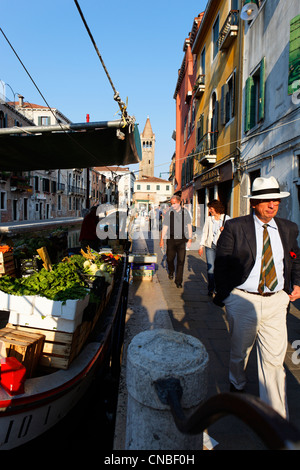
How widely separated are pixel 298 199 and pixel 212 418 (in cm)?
695

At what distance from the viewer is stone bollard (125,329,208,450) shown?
→ 5.11 feet

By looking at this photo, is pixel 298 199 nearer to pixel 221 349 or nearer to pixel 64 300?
pixel 221 349

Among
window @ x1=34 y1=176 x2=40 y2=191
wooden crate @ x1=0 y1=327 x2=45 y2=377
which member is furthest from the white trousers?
window @ x1=34 y1=176 x2=40 y2=191

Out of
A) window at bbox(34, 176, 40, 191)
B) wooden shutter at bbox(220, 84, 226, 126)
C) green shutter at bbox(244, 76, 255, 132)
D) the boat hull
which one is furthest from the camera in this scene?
window at bbox(34, 176, 40, 191)

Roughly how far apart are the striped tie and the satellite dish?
371 inches

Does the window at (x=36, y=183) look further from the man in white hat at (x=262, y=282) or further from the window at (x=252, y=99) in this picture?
the man in white hat at (x=262, y=282)

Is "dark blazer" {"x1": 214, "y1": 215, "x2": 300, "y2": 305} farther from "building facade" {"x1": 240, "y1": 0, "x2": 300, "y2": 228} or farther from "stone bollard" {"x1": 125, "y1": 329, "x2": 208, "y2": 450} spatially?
"building facade" {"x1": 240, "y1": 0, "x2": 300, "y2": 228}

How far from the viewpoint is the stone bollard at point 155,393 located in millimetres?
1559

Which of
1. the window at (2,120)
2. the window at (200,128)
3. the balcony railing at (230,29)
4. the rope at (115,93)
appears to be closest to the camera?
the rope at (115,93)

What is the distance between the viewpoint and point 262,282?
2555mm

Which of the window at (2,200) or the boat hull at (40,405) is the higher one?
the window at (2,200)

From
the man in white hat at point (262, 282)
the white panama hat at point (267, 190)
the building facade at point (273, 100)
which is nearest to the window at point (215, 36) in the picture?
the building facade at point (273, 100)
